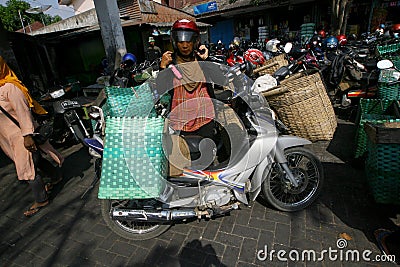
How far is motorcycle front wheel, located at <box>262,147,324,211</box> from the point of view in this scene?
2.49 m

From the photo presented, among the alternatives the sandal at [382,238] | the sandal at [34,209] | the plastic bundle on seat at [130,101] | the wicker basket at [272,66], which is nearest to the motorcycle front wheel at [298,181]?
the sandal at [382,238]

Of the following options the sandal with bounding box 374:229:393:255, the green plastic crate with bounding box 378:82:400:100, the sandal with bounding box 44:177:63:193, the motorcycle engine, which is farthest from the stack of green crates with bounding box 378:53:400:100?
the sandal with bounding box 44:177:63:193

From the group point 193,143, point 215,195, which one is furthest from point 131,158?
point 215,195

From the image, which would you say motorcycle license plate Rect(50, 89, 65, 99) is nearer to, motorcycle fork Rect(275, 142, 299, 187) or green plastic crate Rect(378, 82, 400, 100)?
motorcycle fork Rect(275, 142, 299, 187)

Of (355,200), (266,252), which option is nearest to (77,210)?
(266,252)

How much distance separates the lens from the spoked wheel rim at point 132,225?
7.97ft

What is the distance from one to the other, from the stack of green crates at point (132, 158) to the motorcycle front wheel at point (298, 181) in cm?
124

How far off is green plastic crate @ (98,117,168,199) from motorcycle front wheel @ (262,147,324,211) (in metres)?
1.24

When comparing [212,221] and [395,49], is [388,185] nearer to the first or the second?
[212,221]

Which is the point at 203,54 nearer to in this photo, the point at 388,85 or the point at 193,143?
the point at 193,143

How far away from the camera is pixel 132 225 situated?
2510 mm

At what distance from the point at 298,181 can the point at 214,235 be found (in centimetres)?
108

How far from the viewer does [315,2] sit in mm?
14516

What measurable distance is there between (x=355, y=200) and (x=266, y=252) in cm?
131
